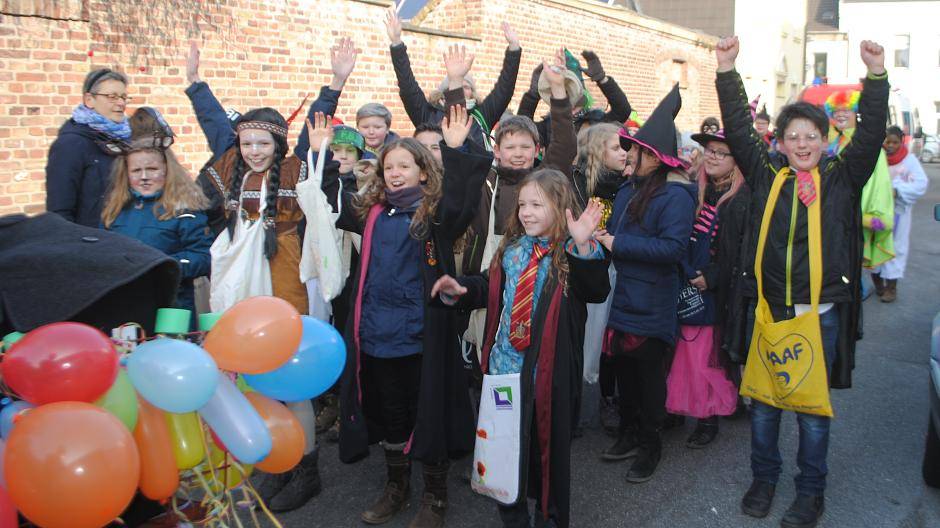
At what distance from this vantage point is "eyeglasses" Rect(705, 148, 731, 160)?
4.75 metres

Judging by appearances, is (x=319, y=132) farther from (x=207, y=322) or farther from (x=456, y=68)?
(x=207, y=322)

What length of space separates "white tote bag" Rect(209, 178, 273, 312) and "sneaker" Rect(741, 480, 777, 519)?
2.59m

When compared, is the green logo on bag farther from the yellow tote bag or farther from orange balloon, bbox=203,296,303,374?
orange balloon, bbox=203,296,303,374

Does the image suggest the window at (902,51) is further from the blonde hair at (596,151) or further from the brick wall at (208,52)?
the blonde hair at (596,151)

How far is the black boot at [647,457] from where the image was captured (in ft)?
14.1

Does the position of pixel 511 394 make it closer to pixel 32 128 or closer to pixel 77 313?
pixel 77 313

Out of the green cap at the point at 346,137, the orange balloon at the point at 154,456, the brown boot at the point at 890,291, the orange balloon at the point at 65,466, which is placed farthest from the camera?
the brown boot at the point at 890,291

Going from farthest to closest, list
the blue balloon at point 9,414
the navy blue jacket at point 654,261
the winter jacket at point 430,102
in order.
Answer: the winter jacket at point 430,102
the navy blue jacket at point 654,261
the blue balloon at point 9,414

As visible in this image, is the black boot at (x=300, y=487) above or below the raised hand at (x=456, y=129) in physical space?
below

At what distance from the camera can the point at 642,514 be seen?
154 inches

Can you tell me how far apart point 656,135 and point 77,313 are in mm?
2898


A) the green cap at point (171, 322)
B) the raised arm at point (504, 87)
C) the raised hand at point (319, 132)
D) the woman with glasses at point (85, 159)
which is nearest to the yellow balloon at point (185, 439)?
the green cap at point (171, 322)

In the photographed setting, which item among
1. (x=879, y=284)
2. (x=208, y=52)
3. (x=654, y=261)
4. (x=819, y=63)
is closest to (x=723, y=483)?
(x=654, y=261)

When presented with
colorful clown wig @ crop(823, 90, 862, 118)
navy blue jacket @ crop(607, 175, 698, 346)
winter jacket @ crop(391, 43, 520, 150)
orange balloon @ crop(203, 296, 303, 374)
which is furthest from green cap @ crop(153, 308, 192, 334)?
colorful clown wig @ crop(823, 90, 862, 118)
